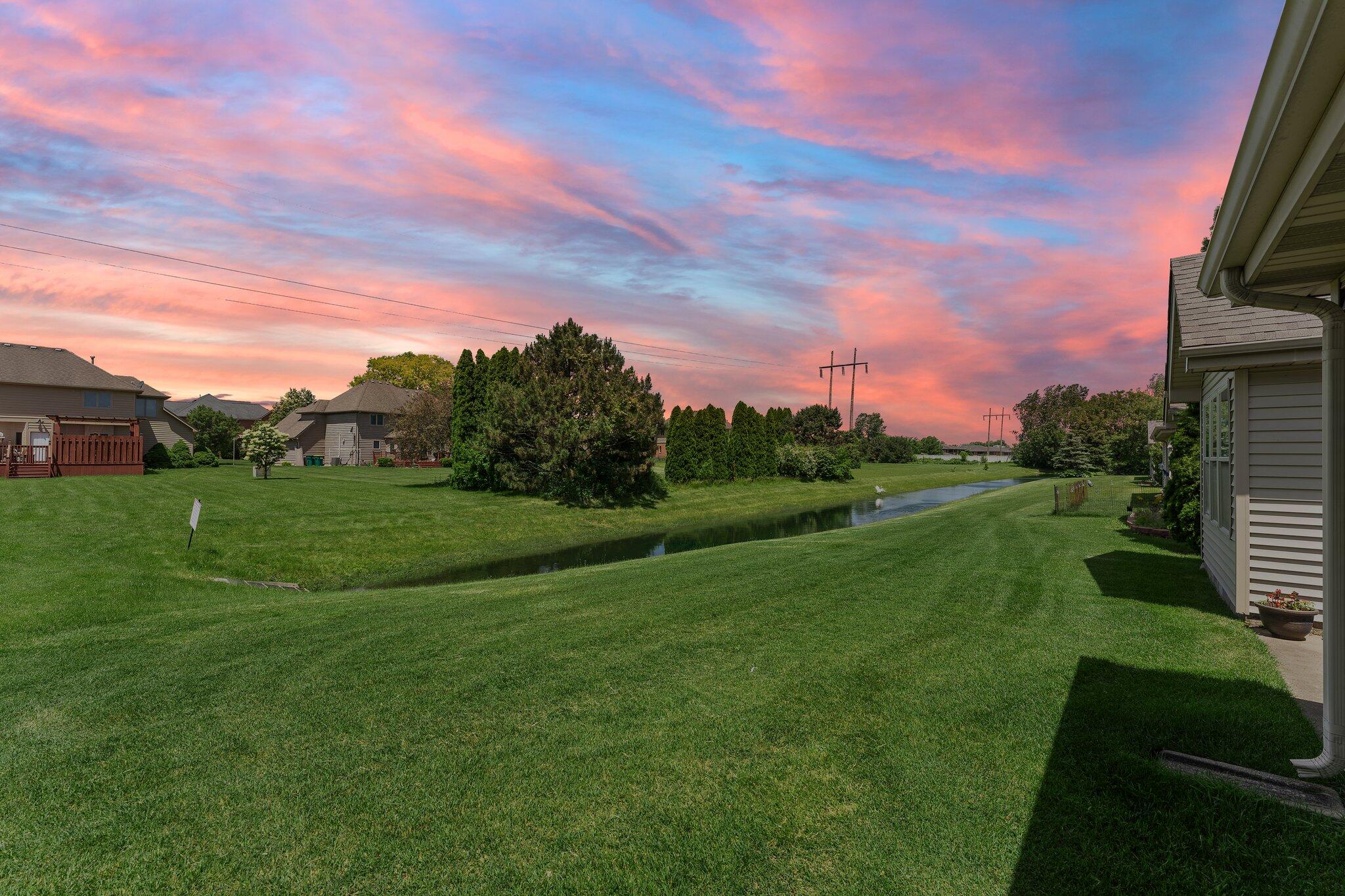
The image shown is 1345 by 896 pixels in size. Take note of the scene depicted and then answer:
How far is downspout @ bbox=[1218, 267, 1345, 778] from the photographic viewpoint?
13.5ft

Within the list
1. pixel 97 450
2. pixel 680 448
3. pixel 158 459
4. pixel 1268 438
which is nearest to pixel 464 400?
pixel 680 448

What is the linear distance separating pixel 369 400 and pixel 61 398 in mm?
22650

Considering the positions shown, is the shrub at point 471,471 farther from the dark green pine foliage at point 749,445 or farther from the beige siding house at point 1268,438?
the beige siding house at point 1268,438

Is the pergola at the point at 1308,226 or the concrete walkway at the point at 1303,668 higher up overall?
the pergola at the point at 1308,226

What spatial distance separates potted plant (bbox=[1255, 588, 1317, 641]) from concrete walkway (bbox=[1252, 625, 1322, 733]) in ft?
0.29

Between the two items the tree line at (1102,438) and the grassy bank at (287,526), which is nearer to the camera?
the grassy bank at (287,526)

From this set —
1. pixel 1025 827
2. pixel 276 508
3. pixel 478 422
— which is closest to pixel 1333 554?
pixel 1025 827

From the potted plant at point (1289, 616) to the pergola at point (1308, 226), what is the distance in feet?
12.2

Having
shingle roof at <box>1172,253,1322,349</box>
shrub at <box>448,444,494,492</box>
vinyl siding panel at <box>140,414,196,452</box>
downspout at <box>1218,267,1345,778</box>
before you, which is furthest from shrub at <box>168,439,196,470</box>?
downspout at <box>1218,267,1345,778</box>

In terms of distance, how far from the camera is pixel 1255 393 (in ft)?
26.7

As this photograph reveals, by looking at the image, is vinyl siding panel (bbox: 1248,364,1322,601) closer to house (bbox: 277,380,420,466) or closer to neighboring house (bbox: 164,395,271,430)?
house (bbox: 277,380,420,466)

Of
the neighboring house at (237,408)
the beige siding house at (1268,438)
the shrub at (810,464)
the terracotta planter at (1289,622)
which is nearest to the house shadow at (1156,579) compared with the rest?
the beige siding house at (1268,438)

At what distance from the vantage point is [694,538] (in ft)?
75.7

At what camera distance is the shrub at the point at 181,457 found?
38500mm
